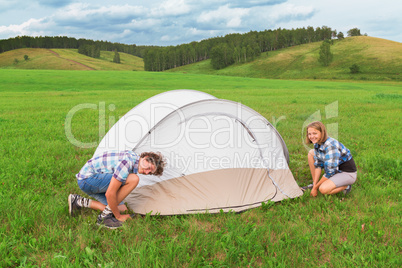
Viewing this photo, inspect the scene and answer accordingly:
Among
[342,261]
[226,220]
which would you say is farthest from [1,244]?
[342,261]

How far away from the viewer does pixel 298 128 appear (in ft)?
33.1

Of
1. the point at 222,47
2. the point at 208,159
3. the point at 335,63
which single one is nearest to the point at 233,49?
the point at 222,47

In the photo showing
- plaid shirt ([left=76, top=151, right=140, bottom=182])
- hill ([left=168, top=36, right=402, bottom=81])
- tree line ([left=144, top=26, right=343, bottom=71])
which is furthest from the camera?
tree line ([left=144, top=26, right=343, bottom=71])

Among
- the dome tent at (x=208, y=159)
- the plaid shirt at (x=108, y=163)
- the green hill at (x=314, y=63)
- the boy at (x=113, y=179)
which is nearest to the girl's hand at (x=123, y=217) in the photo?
the boy at (x=113, y=179)

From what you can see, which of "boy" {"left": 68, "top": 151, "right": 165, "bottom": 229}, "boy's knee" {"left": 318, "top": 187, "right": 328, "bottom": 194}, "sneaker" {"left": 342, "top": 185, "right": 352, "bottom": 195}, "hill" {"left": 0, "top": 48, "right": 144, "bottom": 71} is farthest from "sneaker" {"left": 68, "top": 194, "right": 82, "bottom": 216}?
"hill" {"left": 0, "top": 48, "right": 144, "bottom": 71}

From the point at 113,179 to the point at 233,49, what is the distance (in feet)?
357

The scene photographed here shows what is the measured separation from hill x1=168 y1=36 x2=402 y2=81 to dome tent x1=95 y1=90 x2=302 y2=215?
2795 inches

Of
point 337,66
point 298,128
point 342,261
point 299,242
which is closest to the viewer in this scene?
point 342,261

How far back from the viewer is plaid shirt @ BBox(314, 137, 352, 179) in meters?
4.78

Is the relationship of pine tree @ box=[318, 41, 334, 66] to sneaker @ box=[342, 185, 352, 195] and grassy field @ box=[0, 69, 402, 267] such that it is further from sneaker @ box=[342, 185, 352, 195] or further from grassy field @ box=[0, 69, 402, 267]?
sneaker @ box=[342, 185, 352, 195]

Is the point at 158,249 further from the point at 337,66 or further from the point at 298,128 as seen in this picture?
the point at 337,66

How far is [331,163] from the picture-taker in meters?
4.81

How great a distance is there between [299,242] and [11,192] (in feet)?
15.0

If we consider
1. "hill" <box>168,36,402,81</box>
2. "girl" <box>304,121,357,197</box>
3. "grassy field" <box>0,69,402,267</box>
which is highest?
"hill" <box>168,36,402,81</box>
